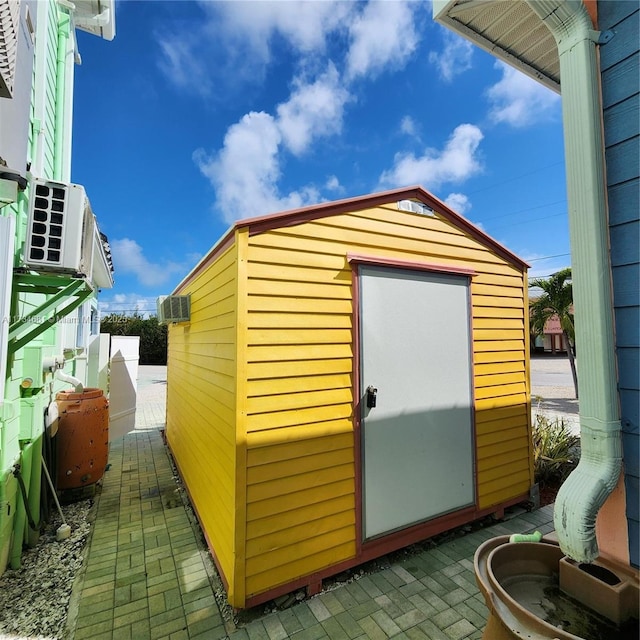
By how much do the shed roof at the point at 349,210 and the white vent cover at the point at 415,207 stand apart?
29 mm

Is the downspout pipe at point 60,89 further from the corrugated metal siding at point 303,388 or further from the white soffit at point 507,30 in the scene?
the white soffit at point 507,30

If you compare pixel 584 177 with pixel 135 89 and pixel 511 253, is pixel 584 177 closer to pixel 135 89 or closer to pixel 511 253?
pixel 511 253

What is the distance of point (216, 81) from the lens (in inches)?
271

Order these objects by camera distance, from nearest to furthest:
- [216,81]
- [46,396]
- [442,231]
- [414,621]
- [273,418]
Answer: [414,621] → [273,418] → [442,231] → [46,396] → [216,81]

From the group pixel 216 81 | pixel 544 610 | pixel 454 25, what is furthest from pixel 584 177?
pixel 216 81

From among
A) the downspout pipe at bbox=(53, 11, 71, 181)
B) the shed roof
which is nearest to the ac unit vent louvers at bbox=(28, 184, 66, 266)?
the shed roof

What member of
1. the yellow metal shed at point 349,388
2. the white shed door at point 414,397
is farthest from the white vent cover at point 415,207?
the white shed door at point 414,397

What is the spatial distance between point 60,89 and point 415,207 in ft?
15.8

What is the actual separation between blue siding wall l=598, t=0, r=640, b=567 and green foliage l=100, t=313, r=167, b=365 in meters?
23.2

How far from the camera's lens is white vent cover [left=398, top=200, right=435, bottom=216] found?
2.94 metres

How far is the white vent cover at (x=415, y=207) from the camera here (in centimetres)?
294

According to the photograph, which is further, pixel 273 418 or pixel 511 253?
pixel 511 253

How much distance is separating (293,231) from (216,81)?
652cm

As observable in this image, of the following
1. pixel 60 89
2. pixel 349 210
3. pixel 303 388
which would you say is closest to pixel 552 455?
pixel 303 388
